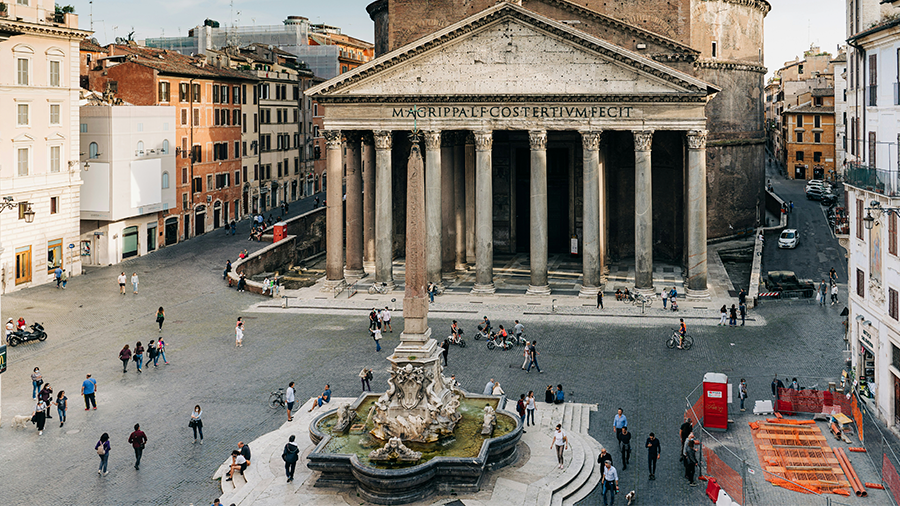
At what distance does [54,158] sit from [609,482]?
129 feet

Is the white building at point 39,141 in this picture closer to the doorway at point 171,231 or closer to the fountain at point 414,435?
the doorway at point 171,231

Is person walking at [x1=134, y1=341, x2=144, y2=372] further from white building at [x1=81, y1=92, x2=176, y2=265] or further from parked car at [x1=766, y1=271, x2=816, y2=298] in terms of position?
parked car at [x1=766, y1=271, x2=816, y2=298]

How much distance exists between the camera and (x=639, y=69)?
146 feet

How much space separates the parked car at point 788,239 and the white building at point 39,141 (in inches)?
1743

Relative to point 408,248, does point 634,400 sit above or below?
below

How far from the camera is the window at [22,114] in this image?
1882 inches

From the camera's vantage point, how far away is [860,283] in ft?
102

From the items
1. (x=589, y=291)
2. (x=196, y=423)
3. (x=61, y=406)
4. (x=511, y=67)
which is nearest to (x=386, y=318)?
(x=589, y=291)

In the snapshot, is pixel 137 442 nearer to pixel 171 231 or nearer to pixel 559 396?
pixel 559 396

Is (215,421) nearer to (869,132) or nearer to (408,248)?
(408,248)

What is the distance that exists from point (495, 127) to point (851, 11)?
18.8 m

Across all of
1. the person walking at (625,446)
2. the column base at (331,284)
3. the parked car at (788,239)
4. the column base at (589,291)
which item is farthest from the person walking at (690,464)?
the parked car at (788,239)

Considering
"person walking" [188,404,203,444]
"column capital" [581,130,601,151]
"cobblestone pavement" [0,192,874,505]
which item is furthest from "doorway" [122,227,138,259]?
"person walking" [188,404,203,444]

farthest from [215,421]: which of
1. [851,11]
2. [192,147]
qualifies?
[192,147]
